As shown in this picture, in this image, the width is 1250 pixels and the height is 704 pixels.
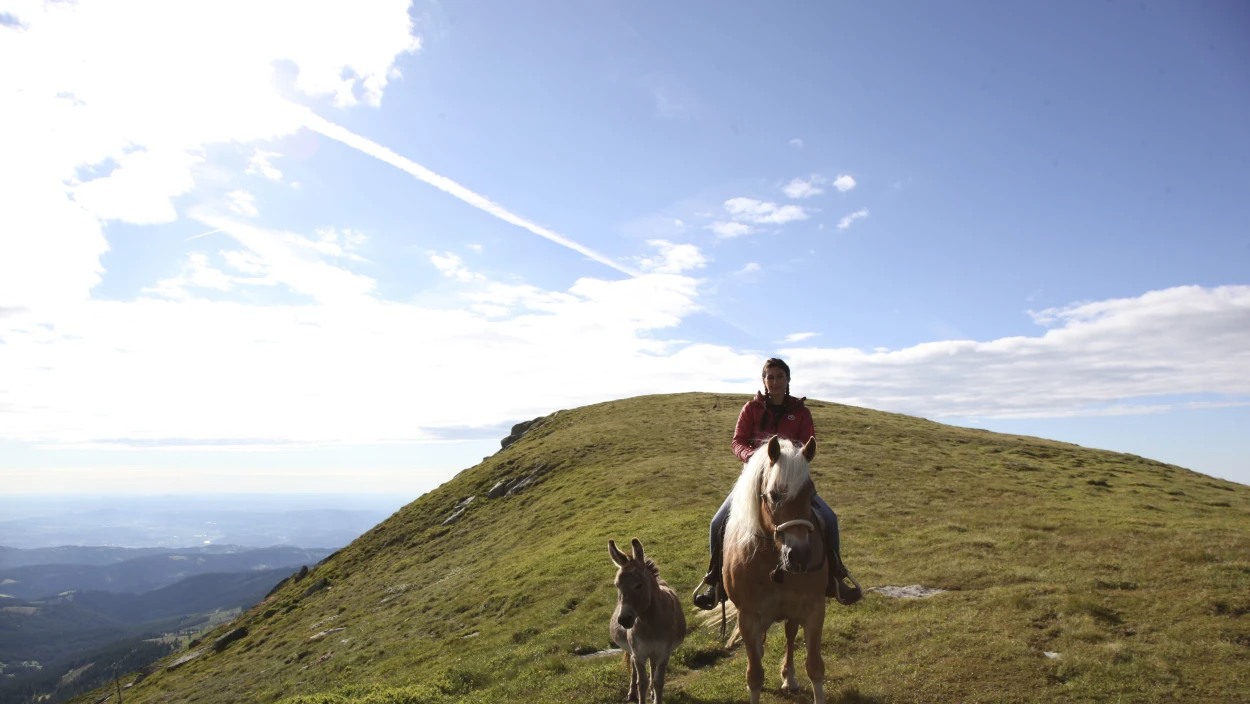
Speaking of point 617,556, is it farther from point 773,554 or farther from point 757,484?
point 757,484

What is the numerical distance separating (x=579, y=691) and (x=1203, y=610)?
13.4 m

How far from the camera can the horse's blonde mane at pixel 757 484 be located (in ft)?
24.1

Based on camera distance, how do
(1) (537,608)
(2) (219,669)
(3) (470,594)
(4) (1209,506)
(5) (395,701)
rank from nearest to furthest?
(5) (395,701) → (1) (537,608) → (3) (470,594) → (4) (1209,506) → (2) (219,669)

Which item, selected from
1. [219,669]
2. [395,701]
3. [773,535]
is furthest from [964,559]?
[219,669]

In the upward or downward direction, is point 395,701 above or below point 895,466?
below

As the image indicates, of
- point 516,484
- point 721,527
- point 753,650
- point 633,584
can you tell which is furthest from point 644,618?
point 516,484

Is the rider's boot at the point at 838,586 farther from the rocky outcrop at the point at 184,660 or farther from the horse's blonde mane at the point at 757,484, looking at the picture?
the rocky outcrop at the point at 184,660

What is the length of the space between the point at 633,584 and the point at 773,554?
341 cm

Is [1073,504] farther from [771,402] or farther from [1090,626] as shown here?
[771,402]

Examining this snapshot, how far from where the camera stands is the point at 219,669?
34.6 meters

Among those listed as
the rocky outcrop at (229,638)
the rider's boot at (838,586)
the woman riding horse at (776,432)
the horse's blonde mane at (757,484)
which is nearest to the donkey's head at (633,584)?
the woman riding horse at (776,432)

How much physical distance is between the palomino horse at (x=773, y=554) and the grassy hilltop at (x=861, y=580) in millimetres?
2816

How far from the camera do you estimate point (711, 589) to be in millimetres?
10703

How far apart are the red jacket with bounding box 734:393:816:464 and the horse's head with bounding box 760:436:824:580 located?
6.10 ft
